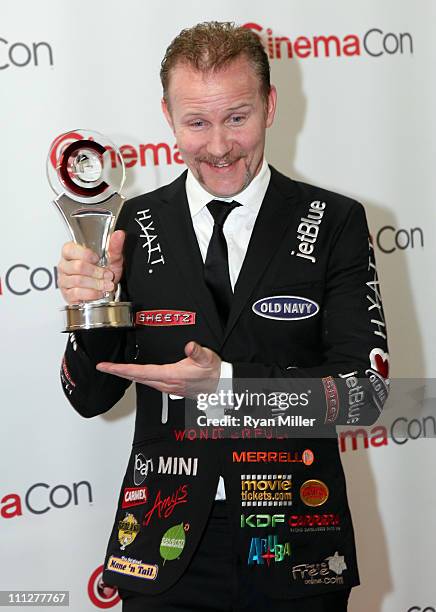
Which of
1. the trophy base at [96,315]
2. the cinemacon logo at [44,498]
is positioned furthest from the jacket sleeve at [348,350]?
the cinemacon logo at [44,498]

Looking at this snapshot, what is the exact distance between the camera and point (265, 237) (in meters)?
1.63

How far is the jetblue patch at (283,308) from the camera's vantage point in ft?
5.15

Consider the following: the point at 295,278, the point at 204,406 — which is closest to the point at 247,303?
the point at 295,278

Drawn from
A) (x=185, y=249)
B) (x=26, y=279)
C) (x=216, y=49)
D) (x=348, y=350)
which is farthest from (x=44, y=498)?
(x=216, y=49)

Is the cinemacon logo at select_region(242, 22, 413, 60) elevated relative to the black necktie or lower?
elevated

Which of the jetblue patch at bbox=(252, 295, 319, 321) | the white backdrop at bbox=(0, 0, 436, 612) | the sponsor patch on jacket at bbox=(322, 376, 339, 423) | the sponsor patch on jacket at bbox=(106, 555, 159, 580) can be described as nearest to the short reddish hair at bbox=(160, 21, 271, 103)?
the jetblue patch at bbox=(252, 295, 319, 321)

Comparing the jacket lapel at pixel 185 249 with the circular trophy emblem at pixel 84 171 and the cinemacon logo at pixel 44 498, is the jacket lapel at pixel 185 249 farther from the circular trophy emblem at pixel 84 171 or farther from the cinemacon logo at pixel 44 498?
the cinemacon logo at pixel 44 498

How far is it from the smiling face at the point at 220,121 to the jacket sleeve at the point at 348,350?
0.23m

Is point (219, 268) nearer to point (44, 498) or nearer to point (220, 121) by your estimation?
point (220, 121)

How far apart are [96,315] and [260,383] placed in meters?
0.30

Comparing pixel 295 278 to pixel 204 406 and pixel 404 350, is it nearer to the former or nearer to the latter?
pixel 204 406

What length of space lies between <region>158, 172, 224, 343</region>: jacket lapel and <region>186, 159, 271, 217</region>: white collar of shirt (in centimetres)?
2

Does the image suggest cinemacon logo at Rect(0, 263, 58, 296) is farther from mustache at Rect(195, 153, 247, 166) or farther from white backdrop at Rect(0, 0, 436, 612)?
mustache at Rect(195, 153, 247, 166)

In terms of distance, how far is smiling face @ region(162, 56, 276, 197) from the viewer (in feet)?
5.14
